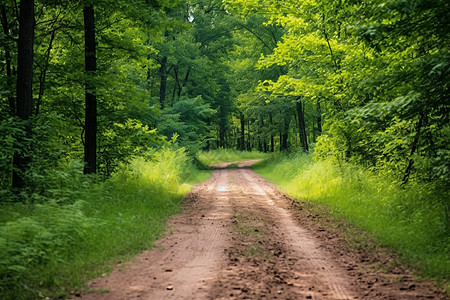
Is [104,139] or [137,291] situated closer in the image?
[137,291]

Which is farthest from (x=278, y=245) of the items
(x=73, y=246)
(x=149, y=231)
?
(x=73, y=246)

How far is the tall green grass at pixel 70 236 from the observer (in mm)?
4867

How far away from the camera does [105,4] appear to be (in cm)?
1038

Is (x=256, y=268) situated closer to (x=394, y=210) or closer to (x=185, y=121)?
(x=394, y=210)

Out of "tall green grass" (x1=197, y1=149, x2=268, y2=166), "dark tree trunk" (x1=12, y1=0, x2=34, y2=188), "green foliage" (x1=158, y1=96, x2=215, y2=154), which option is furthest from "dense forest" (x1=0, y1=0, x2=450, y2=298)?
"tall green grass" (x1=197, y1=149, x2=268, y2=166)

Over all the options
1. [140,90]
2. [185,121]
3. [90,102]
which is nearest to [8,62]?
[90,102]

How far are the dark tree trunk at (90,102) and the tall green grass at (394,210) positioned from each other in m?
8.04

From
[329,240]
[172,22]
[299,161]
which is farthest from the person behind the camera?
[299,161]

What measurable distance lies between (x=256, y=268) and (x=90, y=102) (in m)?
8.63

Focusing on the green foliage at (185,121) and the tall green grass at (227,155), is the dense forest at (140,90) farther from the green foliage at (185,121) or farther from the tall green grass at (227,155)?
the tall green grass at (227,155)

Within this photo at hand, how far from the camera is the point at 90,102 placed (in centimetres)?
1180

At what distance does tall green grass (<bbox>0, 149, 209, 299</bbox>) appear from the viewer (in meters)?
4.87

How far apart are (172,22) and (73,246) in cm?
815

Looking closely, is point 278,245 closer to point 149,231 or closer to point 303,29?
point 149,231
